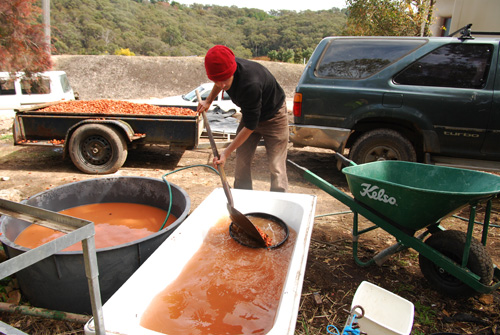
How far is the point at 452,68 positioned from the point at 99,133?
527cm

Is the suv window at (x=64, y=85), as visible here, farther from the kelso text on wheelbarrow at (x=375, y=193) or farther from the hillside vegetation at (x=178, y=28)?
the hillside vegetation at (x=178, y=28)

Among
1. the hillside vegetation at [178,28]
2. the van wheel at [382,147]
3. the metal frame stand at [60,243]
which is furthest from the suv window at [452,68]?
the hillside vegetation at [178,28]

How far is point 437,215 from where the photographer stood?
2.40 metres

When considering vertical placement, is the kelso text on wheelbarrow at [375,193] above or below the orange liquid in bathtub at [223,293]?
above

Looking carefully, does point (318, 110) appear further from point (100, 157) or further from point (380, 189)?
point (100, 157)

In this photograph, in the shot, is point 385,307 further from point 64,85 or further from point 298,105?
point 64,85

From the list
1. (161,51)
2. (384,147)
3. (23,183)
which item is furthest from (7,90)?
(161,51)

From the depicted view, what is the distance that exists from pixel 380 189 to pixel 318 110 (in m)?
2.47

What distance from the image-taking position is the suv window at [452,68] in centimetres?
425

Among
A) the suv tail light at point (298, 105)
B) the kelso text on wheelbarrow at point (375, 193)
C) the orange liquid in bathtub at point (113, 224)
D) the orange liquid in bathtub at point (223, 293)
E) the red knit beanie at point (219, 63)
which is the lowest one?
the orange liquid in bathtub at point (113, 224)

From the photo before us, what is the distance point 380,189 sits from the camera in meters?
2.50

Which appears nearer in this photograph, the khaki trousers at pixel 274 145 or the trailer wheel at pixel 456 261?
the trailer wheel at pixel 456 261

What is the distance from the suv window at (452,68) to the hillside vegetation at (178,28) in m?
29.9

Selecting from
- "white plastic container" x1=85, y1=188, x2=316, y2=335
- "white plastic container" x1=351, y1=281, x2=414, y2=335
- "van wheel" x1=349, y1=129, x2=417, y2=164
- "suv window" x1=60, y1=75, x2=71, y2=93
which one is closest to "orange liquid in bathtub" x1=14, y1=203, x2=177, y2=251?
"white plastic container" x1=85, y1=188, x2=316, y2=335
